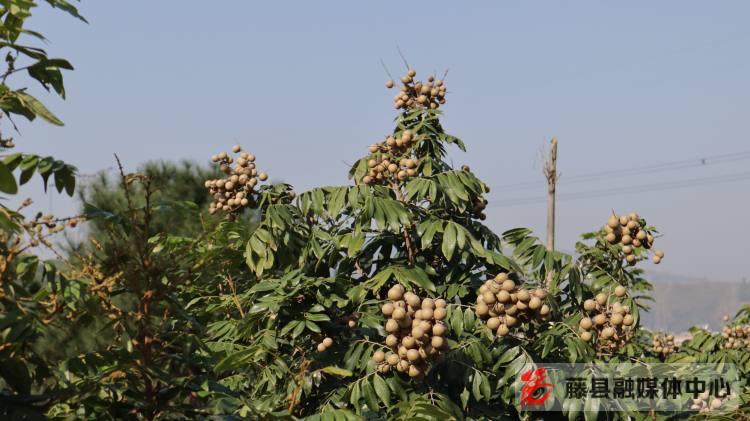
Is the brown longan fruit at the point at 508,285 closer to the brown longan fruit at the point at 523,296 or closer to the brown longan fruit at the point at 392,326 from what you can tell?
the brown longan fruit at the point at 523,296

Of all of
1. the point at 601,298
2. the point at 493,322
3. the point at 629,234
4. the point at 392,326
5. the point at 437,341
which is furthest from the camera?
A: the point at 629,234

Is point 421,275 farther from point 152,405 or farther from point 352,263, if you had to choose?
point 152,405

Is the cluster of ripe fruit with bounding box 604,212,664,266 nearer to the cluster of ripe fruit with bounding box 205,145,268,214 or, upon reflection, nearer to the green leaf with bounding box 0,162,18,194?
the cluster of ripe fruit with bounding box 205,145,268,214

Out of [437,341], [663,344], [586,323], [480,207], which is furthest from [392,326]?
[663,344]

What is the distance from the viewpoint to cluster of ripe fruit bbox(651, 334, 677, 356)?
955 cm

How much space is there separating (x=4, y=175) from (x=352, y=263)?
3.10m

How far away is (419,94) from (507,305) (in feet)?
7.72

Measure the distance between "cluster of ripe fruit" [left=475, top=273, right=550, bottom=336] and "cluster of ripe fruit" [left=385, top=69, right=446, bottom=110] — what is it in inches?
83.8

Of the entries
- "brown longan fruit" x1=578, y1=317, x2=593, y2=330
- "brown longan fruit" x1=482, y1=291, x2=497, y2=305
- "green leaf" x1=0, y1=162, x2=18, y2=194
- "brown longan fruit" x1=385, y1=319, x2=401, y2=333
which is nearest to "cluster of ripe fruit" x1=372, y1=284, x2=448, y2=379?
"brown longan fruit" x1=385, y1=319, x2=401, y2=333

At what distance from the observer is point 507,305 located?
4094 millimetres

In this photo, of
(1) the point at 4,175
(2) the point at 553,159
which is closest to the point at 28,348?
(1) the point at 4,175

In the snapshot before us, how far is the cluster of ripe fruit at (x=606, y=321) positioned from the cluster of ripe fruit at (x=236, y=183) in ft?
7.74

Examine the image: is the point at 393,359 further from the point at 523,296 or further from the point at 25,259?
the point at 25,259

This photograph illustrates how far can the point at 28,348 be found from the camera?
2.65 metres
